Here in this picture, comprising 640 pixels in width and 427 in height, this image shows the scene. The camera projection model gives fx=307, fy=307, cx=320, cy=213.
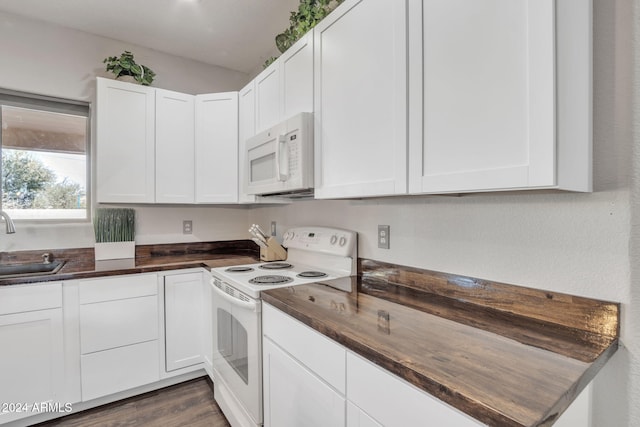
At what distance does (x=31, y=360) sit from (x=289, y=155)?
1.90 metres

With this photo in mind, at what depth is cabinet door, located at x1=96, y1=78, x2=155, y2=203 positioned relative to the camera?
2227mm

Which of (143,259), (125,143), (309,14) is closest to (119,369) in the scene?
(143,259)

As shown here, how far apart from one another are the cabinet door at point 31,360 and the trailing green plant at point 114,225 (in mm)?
632

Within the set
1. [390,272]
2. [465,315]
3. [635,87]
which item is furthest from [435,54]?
[390,272]

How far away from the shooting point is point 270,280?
5.32 feet

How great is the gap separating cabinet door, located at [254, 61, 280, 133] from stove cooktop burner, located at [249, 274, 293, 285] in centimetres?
94

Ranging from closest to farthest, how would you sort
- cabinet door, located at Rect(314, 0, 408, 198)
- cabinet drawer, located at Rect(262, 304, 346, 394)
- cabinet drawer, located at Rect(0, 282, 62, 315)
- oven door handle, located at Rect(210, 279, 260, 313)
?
cabinet drawer, located at Rect(262, 304, 346, 394) < cabinet door, located at Rect(314, 0, 408, 198) < oven door handle, located at Rect(210, 279, 260, 313) < cabinet drawer, located at Rect(0, 282, 62, 315)

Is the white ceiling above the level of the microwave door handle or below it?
above

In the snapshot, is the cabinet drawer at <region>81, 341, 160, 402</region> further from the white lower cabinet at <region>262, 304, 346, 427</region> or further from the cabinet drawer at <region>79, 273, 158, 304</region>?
the white lower cabinet at <region>262, 304, 346, 427</region>

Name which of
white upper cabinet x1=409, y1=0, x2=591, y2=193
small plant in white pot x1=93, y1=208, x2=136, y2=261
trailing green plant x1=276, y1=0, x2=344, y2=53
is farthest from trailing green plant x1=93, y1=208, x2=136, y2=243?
white upper cabinet x1=409, y1=0, x2=591, y2=193

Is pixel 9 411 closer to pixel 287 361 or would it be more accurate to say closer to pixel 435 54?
pixel 287 361

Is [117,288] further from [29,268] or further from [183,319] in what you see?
[29,268]

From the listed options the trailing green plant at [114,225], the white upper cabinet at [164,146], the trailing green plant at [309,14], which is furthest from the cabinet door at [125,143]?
the trailing green plant at [309,14]

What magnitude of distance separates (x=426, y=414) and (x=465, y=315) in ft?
1.54
